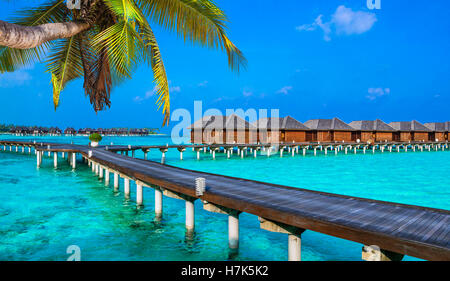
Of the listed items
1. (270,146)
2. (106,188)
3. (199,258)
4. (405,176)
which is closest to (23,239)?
(199,258)

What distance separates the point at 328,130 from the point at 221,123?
690 inches

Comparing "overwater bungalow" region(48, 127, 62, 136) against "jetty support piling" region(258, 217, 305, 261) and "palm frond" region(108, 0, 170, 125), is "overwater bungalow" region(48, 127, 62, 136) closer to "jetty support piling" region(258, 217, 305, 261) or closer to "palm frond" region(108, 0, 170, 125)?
"palm frond" region(108, 0, 170, 125)

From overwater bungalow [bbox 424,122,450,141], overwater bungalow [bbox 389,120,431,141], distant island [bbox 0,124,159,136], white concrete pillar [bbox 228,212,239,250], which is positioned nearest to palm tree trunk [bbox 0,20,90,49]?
white concrete pillar [bbox 228,212,239,250]

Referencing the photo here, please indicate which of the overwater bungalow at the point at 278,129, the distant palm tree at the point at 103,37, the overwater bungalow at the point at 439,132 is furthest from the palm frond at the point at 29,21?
the overwater bungalow at the point at 439,132

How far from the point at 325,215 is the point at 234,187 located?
10.0 ft

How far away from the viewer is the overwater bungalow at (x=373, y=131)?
1940 inches

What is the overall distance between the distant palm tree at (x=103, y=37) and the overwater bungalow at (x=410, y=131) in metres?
52.7

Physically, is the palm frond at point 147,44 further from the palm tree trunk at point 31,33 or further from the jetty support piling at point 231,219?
the jetty support piling at point 231,219

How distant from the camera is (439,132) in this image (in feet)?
181

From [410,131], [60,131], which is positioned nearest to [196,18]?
[410,131]

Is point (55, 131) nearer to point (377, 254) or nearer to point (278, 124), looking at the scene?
point (278, 124)

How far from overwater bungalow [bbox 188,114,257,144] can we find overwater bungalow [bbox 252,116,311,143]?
1595 mm
